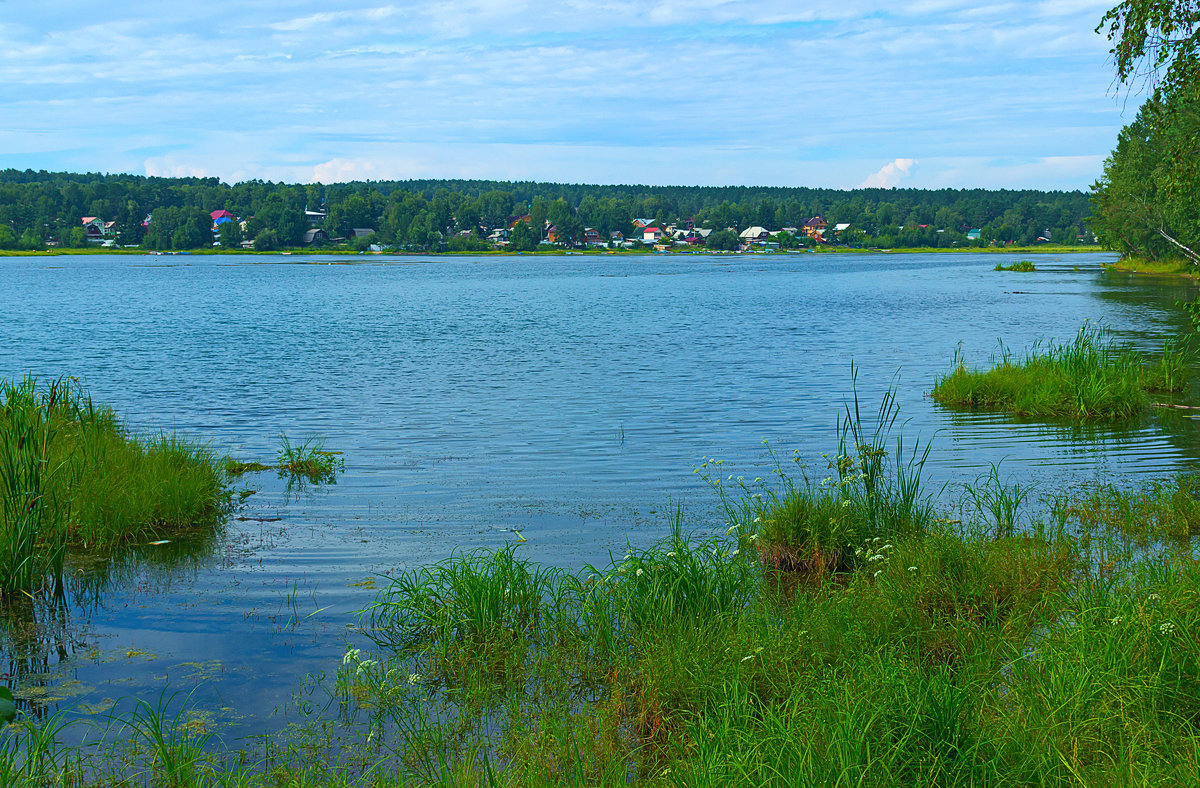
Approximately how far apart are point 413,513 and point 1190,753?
9930mm

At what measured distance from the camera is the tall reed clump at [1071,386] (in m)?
19.1

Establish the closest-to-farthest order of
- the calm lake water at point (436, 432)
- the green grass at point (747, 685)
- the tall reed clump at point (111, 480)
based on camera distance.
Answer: the green grass at point (747, 685), the calm lake water at point (436, 432), the tall reed clump at point (111, 480)

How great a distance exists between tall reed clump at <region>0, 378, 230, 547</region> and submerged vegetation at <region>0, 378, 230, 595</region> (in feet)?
0.04

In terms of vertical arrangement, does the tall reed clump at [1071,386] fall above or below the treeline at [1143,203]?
below

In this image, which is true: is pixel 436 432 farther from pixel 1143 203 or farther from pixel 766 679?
pixel 1143 203

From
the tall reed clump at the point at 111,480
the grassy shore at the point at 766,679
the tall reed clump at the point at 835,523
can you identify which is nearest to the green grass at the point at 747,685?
the grassy shore at the point at 766,679

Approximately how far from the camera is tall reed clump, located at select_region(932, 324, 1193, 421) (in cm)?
1914

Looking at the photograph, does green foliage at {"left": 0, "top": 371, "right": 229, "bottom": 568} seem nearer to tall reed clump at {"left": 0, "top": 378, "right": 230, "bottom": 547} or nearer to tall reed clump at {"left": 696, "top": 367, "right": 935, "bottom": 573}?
tall reed clump at {"left": 0, "top": 378, "right": 230, "bottom": 547}

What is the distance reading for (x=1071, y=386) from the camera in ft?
64.1

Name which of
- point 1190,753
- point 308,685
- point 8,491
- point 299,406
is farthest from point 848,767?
point 299,406

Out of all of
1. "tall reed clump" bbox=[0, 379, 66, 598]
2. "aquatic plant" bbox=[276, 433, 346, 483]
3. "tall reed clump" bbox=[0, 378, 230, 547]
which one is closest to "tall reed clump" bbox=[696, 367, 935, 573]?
"tall reed clump" bbox=[0, 379, 66, 598]

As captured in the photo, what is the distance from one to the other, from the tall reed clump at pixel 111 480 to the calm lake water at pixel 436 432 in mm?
552

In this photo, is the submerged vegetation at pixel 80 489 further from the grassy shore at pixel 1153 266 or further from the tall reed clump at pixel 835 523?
the grassy shore at pixel 1153 266

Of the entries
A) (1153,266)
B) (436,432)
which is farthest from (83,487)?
(1153,266)
